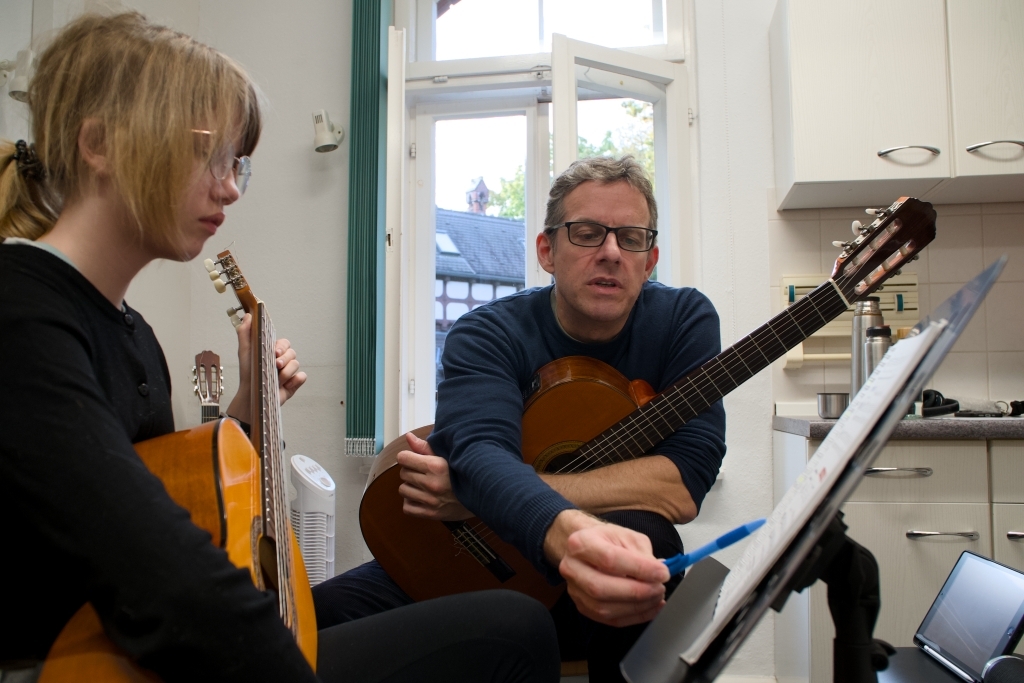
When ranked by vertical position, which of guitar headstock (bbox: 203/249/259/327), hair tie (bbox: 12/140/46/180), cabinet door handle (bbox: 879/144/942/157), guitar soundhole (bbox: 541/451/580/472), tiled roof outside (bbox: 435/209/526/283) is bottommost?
guitar soundhole (bbox: 541/451/580/472)

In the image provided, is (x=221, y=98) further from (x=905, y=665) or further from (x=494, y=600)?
(x=905, y=665)

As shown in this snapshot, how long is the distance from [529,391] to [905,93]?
5.33 feet

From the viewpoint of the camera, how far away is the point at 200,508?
70cm

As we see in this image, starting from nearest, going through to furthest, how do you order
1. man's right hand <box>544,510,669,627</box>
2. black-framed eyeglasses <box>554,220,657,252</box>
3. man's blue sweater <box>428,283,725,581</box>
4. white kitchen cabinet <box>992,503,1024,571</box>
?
man's right hand <box>544,510,669,627</box>
man's blue sweater <box>428,283,725,581</box>
black-framed eyeglasses <box>554,220,657,252</box>
white kitchen cabinet <box>992,503,1024,571</box>

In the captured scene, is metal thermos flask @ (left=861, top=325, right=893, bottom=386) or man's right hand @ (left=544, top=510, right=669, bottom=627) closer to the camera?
man's right hand @ (left=544, top=510, right=669, bottom=627)

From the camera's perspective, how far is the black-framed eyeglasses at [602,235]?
53.9 inches

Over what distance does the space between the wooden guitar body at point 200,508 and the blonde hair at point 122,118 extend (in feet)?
0.82

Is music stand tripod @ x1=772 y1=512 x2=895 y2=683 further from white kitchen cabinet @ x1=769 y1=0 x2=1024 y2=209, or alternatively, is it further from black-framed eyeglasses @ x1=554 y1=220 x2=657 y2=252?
white kitchen cabinet @ x1=769 y1=0 x2=1024 y2=209

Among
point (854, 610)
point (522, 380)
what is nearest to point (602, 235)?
point (522, 380)

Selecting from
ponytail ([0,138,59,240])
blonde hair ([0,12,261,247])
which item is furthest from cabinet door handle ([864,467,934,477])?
ponytail ([0,138,59,240])

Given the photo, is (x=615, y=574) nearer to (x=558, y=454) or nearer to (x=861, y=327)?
(x=558, y=454)

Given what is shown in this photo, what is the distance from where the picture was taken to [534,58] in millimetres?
2627

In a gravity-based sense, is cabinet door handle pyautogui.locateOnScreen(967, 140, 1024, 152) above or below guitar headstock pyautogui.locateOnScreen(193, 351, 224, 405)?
above

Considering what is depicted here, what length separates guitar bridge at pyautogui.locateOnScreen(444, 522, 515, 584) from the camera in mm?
1257
